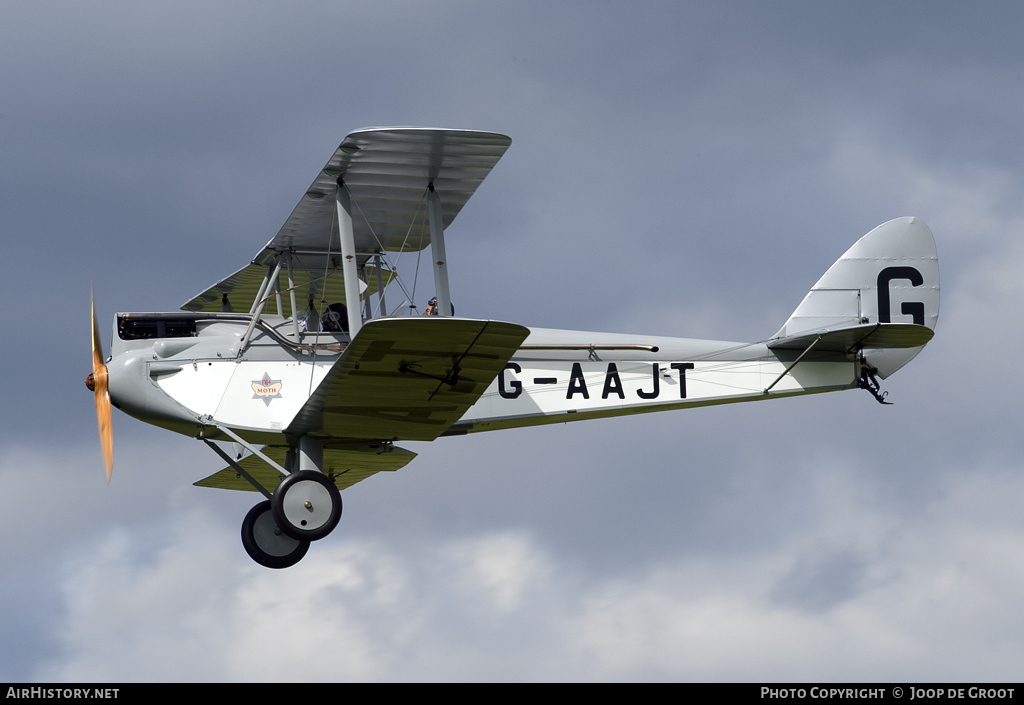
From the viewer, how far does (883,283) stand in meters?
15.7

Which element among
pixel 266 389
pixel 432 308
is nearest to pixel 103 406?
pixel 266 389

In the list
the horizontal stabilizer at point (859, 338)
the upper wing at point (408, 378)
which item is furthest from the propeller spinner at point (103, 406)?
the horizontal stabilizer at point (859, 338)

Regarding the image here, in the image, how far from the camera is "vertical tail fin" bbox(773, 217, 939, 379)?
15641 mm

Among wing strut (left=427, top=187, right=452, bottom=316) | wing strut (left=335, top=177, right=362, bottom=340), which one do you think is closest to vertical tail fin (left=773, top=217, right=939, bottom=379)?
wing strut (left=427, top=187, right=452, bottom=316)

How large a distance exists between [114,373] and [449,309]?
10.7 feet

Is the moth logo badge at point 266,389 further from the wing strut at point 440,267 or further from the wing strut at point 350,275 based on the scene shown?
the wing strut at point 440,267

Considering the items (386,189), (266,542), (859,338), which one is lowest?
(266,542)

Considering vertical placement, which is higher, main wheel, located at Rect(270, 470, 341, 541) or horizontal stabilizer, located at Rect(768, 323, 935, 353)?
horizontal stabilizer, located at Rect(768, 323, 935, 353)

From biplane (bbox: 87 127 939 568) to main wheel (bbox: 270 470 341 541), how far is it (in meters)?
0.01

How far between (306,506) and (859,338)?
20.0 ft

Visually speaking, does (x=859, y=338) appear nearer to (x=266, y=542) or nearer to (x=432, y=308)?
(x=432, y=308)

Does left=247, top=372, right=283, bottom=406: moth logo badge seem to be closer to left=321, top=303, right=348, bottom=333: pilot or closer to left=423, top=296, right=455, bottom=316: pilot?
left=321, top=303, right=348, bottom=333: pilot
